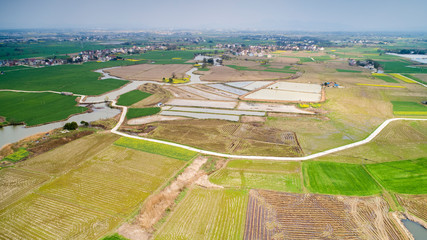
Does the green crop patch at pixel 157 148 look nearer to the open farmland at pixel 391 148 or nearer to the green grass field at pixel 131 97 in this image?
the open farmland at pixel 391 148

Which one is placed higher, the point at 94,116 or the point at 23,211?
the point at 94,116

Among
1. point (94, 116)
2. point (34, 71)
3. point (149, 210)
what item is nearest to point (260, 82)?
point (94, 116)

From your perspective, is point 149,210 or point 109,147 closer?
point 149,210

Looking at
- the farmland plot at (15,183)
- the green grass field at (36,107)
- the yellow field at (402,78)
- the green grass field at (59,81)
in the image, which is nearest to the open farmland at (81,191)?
the farmland plot at (15,183)

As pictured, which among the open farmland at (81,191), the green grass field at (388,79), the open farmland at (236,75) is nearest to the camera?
the open farmland at (81,191)

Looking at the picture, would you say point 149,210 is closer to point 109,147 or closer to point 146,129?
point 109,147

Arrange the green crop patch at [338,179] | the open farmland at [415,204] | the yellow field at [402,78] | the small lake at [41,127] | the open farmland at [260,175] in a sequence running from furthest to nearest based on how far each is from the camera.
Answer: the yellow field at [402,78] → the small lake at [41,127] → the open farmland at [260,175] → the green crop patch at [338,179] → the open farmland at [415,204]

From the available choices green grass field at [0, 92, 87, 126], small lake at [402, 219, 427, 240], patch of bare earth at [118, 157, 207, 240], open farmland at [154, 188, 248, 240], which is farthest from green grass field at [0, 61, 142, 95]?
small lake at [402, 219, 427, 240]
